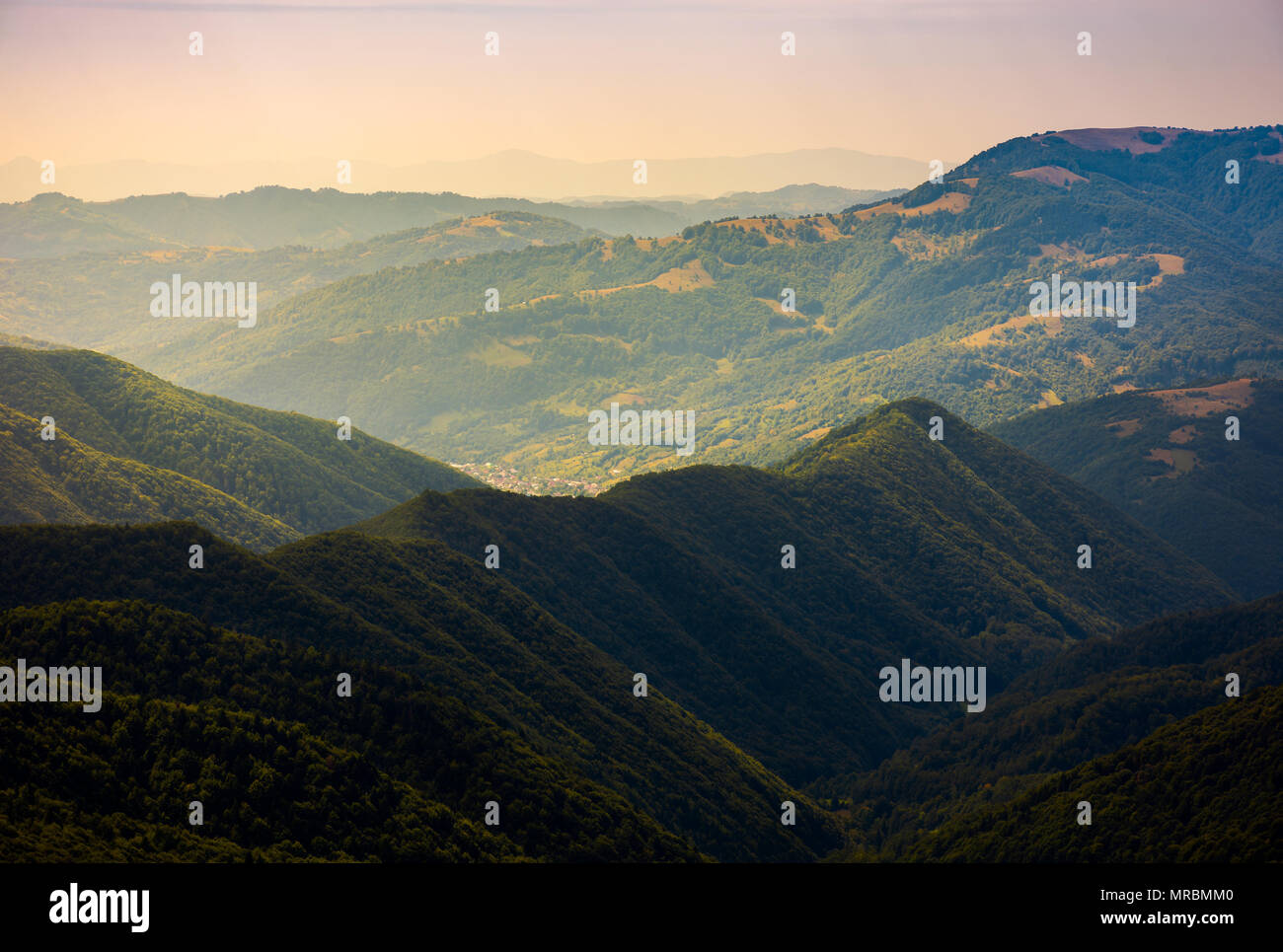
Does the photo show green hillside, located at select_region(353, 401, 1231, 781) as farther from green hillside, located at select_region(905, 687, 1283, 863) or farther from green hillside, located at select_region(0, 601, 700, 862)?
green hillside, located at select_region(905, 687, 1283, 863)

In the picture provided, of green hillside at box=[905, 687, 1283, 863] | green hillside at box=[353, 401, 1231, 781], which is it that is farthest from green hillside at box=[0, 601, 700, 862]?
green hillside at box=[905, 687, 1283, 863]

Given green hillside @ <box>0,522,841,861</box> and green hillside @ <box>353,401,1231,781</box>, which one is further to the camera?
green hillside @ <box>353,401,1231,781</box>

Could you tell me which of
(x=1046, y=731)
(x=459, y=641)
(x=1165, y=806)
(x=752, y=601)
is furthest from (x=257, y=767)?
(x=752, y=601)

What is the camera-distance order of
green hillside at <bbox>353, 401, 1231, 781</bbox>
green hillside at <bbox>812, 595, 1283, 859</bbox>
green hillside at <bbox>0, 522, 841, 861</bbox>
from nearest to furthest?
green hillside at <bbox>0, 522, 841, 861</bbox>, green hillside at <bbox>812, 595, 1283, 859</bbox>, green hillside at <bbox>353, 401, 1231, 781</bbox>

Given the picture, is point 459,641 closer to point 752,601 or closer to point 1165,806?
point 1165,806

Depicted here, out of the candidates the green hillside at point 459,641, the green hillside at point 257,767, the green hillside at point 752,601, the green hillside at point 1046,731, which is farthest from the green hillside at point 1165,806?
the green hillside at point 752,601

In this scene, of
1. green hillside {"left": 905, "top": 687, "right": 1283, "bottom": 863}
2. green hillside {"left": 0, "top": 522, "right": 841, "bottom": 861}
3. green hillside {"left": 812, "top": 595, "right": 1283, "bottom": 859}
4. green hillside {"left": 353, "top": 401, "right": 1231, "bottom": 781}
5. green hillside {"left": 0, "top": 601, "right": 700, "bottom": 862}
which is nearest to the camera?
green hillside {"left": 0, "top": 601, "right": 700, "bottom": 862}

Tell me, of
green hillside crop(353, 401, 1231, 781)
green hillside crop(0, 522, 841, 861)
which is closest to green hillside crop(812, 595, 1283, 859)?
green hillside crop(0, 522, 841, 861)

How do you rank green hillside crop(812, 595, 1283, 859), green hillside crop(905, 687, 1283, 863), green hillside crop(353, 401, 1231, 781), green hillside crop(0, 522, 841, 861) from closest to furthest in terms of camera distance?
green hillside crop(905, 687, 1283, 863) → green hillside crop(0, 522, 841, 861) → green hillside crop(812, 595, 1283, 859) → green hillside crop(353, 401, 1231, 781)

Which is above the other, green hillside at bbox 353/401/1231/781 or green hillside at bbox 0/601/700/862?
green hillside at bbox 353/401/1231/781

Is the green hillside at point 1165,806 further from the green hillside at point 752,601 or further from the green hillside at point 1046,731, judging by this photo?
the green hillside at point 752,601
